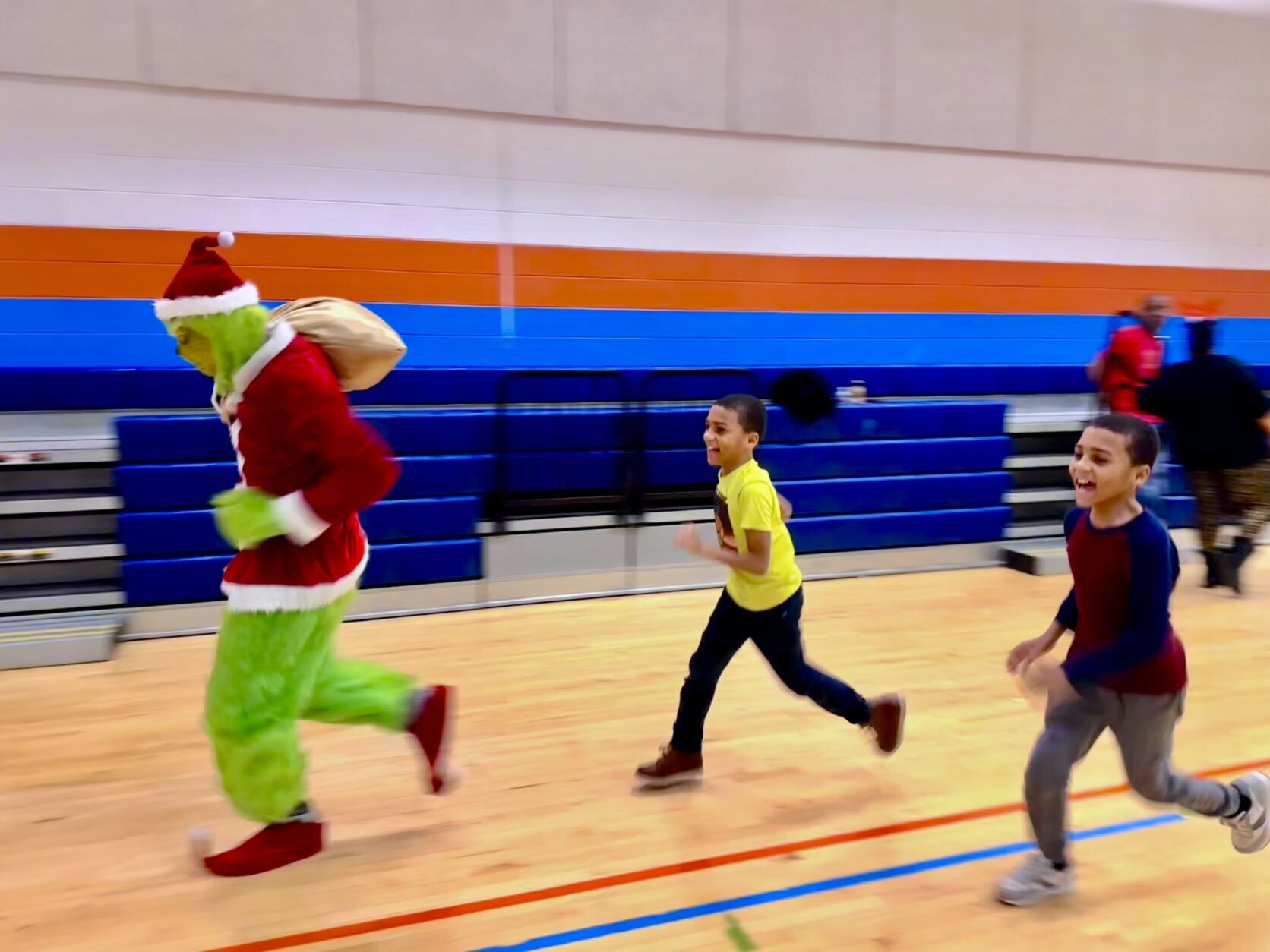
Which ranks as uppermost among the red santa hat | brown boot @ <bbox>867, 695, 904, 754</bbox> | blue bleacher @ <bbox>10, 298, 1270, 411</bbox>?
the red santa hat

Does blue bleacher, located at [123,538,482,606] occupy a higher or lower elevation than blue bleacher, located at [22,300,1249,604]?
lower

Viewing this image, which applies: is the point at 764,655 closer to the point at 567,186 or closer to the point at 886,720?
the point at 886,720

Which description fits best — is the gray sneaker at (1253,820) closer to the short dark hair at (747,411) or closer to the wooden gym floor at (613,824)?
the wooden gym floor at (613,824)

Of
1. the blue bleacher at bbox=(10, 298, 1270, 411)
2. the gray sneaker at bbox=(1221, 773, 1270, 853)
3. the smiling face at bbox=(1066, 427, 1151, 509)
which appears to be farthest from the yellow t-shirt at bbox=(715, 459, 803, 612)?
the blue bleacher at bbox=(10, 298, 1270, 411)

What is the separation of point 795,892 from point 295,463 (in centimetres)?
180

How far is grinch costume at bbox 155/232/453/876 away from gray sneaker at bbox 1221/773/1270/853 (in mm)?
2500

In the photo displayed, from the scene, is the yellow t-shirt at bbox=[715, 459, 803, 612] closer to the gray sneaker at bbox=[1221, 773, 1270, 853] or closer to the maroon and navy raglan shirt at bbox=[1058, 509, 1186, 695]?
the maroon and navy raglan shirt at bbox=[1058, 509, 1186, 695]

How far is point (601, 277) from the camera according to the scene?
6.79 m

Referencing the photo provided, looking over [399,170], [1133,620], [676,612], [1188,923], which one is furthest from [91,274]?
[1188,923]

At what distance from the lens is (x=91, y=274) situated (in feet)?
18.6

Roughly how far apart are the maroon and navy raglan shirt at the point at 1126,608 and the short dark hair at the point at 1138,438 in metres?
0.14

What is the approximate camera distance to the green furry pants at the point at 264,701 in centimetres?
259

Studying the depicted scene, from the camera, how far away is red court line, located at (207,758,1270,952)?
250 cm

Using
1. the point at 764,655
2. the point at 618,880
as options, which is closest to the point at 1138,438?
the point at 764,655
